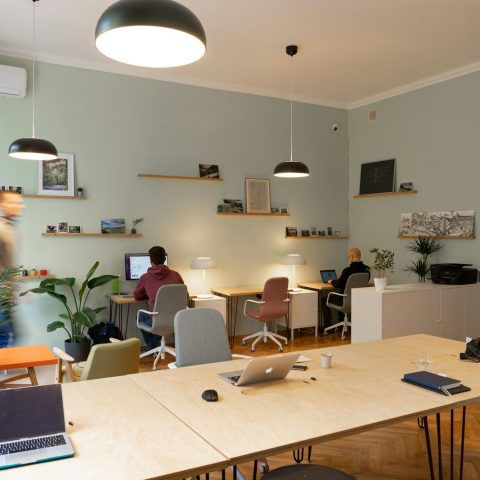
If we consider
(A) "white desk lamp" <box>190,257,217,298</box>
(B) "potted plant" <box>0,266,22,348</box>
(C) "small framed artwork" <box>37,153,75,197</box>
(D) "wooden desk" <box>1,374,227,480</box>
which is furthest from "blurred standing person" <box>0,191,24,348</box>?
(D) "wooden desk" <box>1,374,227,480</box>

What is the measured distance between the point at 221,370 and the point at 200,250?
3.92 metres

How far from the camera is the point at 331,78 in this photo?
6.41 metres

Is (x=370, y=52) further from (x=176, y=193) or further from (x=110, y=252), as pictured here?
(x=110, y=252)

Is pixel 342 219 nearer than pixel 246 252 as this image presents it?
No

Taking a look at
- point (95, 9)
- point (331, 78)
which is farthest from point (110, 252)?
point (331, 78)

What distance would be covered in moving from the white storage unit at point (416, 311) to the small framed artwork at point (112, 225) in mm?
2752

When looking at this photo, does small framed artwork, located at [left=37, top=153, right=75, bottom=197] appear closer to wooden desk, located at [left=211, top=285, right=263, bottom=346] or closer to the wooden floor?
wooden desk, located at [left=211, top=285, right=263, bottom=346]

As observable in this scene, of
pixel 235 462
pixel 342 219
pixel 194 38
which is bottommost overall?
pixel 235 462

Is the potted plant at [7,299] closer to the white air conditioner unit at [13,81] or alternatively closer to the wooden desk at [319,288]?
the white air conditioner unit at [13,81]

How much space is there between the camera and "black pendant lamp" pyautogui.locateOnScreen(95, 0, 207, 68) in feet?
5.66

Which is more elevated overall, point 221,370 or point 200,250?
point 200,250

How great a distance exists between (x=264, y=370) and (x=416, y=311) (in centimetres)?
349

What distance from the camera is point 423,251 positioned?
20.7 feet

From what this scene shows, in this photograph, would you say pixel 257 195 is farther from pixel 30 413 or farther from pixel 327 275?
pixel 30 413
